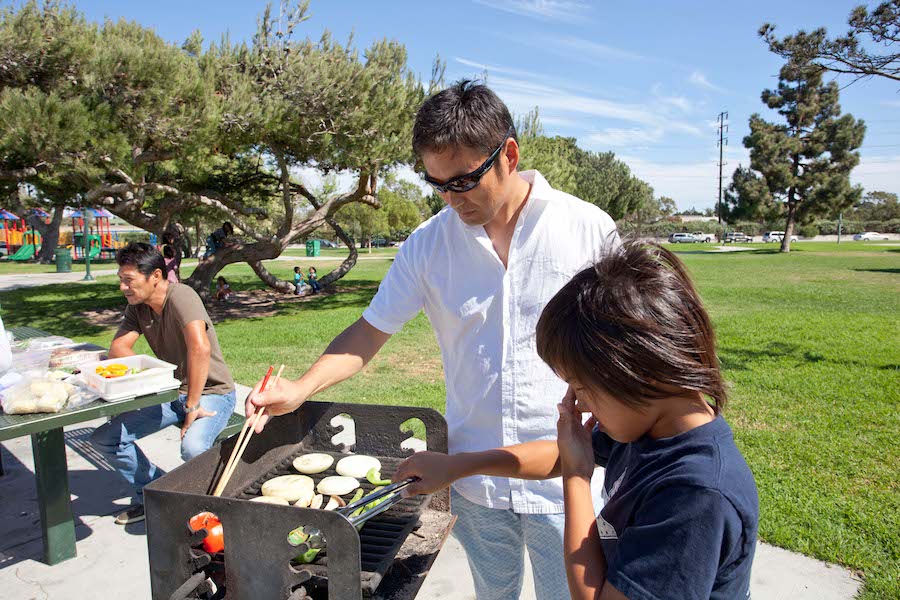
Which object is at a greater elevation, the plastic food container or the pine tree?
the pine tree

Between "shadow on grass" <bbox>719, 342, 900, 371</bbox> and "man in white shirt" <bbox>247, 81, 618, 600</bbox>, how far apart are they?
5.64 m

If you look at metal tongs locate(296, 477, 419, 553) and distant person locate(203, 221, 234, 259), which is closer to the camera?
metal tongs locate(296, 477, 419, 553)

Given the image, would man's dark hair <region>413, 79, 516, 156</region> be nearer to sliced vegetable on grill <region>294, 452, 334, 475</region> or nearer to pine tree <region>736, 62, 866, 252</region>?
sliced vegetable on grill <region>294, 452, 334, 475</region>

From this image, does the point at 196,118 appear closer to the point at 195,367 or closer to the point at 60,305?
the point at 195,367

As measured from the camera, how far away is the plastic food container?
9.02 ft

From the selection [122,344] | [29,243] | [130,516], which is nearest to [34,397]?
[122,344]

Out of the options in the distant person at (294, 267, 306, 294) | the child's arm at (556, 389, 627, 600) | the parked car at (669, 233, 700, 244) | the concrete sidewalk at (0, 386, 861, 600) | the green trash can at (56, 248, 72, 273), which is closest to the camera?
the child's arm at (556, 389, 627, 600)

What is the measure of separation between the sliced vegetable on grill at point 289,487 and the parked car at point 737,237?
2264 inches

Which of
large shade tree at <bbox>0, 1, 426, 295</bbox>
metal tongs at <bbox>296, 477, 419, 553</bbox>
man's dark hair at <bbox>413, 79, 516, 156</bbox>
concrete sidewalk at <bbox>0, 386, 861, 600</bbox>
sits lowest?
concrete sidewalk at <bbox>0, 386, 861, 600</bbox>

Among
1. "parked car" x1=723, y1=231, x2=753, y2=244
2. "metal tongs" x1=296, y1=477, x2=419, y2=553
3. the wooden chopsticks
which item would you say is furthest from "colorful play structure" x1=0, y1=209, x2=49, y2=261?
"parked car" x1=723, y1=231, x2=753, y2=244

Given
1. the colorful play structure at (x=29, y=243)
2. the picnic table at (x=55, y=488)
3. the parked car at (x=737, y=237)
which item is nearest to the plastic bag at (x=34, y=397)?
the picnic table at (x=55, y=488)

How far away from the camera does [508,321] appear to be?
1.60m

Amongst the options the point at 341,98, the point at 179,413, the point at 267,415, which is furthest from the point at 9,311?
the point at 267,415

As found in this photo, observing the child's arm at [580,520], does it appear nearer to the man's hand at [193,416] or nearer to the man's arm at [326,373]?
the man's arm at [326,373]
